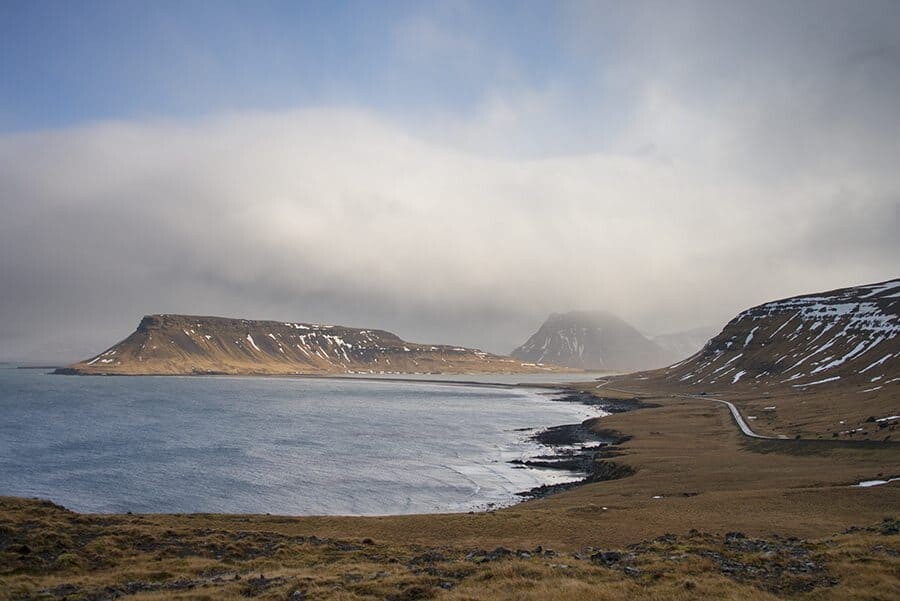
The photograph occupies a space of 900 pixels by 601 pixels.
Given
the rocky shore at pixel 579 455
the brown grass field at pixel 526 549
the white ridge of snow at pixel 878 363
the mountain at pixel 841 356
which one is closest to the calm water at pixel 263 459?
the rocky shore at pixel 579 455

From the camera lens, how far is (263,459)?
79438mm

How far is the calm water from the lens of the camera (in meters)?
55.9

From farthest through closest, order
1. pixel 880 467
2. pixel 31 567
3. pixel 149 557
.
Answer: pixel 880 467
pixel 149 557
pixel 31 567

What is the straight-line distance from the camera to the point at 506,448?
9475 centimetres

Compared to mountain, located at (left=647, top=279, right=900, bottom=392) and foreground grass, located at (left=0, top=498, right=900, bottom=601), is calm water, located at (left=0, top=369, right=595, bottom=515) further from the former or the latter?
mountain, located at (left=647, top=279, right=900, bottom=392)

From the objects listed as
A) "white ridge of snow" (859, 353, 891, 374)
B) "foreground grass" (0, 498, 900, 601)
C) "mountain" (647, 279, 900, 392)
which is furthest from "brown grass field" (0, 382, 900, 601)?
"white ridge of snow" (859, 353, 891, 374)

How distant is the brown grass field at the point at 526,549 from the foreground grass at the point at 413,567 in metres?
0.09

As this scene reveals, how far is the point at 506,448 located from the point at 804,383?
96.6 m

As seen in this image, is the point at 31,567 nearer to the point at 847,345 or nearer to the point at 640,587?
the point at 640,587

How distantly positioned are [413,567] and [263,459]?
204 feet

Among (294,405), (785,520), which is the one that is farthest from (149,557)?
(294,405)

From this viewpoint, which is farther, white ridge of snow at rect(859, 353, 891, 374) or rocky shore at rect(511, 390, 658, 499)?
white ridge of snow at rect(859, 353, 891, 374)

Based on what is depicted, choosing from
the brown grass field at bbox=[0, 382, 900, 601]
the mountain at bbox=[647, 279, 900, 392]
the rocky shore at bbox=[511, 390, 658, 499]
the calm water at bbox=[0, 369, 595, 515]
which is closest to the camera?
the brown grass field at bbox=[0, 382, 900, 601]

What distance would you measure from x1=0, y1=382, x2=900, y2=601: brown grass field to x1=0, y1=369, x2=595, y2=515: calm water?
47.9ft
